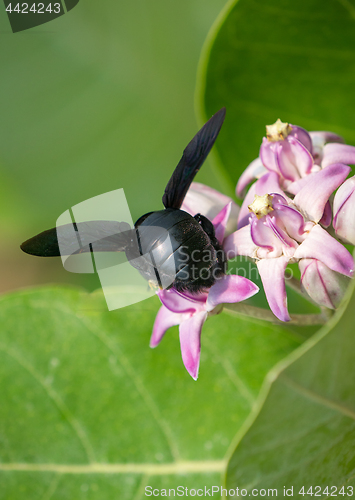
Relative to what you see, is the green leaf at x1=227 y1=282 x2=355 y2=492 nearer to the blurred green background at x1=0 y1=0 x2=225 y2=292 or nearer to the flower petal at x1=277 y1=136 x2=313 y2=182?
the flower petal at x1=277 y1=136 x2=313 y2=182

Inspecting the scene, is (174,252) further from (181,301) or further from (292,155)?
(292,155)

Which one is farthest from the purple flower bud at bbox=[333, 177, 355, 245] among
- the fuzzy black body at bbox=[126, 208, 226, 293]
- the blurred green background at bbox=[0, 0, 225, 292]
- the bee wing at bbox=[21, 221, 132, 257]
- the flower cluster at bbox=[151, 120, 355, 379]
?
the blurred green background at bbox=[0, 0, 225, 292]

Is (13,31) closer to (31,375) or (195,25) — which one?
(195,25)

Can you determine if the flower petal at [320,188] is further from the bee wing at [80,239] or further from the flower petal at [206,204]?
the bee wing at [80,239]

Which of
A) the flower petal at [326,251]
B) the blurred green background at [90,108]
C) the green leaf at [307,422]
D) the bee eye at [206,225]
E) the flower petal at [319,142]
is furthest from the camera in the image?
the blurred green background at [90,108]

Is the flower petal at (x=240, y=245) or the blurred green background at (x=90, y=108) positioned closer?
the flower petal at (x=240, y=245)

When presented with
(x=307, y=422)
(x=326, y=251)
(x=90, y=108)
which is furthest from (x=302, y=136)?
(x=90, y=108)

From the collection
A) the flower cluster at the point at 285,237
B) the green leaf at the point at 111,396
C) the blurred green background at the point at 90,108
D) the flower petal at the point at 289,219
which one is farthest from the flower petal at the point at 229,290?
the blurred green background at the point at 90,108

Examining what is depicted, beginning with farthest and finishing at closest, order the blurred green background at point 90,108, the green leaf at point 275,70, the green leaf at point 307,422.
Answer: the blurred green background at point 90,108, the green leaf at point 275,70, the green leaf at point 307,422
